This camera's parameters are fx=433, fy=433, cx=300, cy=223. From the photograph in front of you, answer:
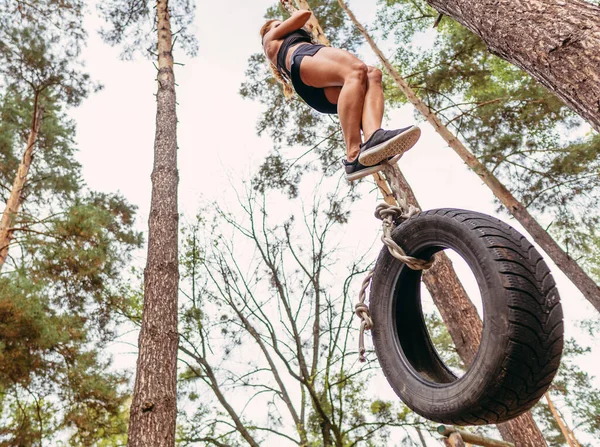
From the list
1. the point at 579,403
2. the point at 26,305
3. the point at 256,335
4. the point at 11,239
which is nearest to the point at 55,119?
the point at 11,239

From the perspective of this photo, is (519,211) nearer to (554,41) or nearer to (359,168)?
(554,41)

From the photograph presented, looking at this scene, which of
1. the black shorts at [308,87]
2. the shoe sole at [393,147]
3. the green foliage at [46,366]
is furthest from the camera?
the green foliage at [46,366]

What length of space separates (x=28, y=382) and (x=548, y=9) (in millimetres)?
7367

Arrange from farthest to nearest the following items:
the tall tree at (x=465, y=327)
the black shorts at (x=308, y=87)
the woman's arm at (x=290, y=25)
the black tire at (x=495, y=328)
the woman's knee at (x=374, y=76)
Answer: the tall tree at (x=465, y=327) → the woman's arm at (x=290, y=25) → the black shorts at (x=308, y=87) → the woman's knee at (x=374, y=76) → the black tire at (x=495, y=328)

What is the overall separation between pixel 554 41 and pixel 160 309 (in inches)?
131

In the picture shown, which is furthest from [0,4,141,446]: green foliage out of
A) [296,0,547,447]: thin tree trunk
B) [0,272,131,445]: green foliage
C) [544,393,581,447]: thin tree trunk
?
[544,393,581,447]: thin tree trunk

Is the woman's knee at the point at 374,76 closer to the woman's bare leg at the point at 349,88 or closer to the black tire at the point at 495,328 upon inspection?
the woman's bare leg at the point at 349,88

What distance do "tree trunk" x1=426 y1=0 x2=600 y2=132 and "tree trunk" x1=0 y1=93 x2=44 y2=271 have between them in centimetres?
772

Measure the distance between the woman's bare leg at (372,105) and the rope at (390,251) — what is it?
1.18 feet

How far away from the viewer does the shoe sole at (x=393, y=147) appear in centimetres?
163

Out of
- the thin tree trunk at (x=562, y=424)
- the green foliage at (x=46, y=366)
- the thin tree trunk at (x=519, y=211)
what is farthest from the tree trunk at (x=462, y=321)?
the thin tree trunk at (x=562, y=424)

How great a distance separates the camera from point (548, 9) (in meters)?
2.00

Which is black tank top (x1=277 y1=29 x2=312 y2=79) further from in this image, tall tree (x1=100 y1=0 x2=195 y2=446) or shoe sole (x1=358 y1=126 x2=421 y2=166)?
tall tree (x1=100 y1=0 x2=195 y2=446)

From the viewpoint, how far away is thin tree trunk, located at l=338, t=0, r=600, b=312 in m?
6.14
